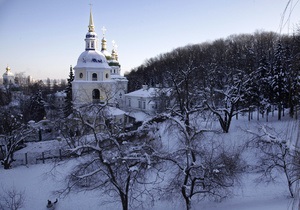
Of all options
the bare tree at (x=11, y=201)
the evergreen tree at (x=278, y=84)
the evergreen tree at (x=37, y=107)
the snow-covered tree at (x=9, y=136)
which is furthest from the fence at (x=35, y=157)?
the evergreen tree at (x=37, y=107)

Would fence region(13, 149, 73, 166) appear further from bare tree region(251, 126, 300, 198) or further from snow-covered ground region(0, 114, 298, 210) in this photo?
bare tree region(251, 126, 300, 198)

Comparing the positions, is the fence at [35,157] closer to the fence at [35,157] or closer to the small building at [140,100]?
the fence at [35,157]

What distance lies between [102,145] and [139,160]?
165 centimetres

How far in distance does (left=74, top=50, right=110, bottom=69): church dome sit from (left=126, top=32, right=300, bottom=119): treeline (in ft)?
26.8

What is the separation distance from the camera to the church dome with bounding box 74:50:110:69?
2641cm

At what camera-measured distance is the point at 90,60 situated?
26.7 metres

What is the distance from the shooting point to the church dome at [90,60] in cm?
2641

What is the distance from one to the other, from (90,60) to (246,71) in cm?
1817

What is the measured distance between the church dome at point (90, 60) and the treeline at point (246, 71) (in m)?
8.17

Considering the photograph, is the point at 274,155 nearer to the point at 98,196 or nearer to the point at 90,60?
the point at 98,196

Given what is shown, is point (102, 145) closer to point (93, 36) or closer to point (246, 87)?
point (246, 87)

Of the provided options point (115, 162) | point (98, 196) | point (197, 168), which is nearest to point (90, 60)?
point (98, 196)

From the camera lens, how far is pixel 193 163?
7625 millimetres

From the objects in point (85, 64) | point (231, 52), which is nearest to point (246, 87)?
point (85, 64)
